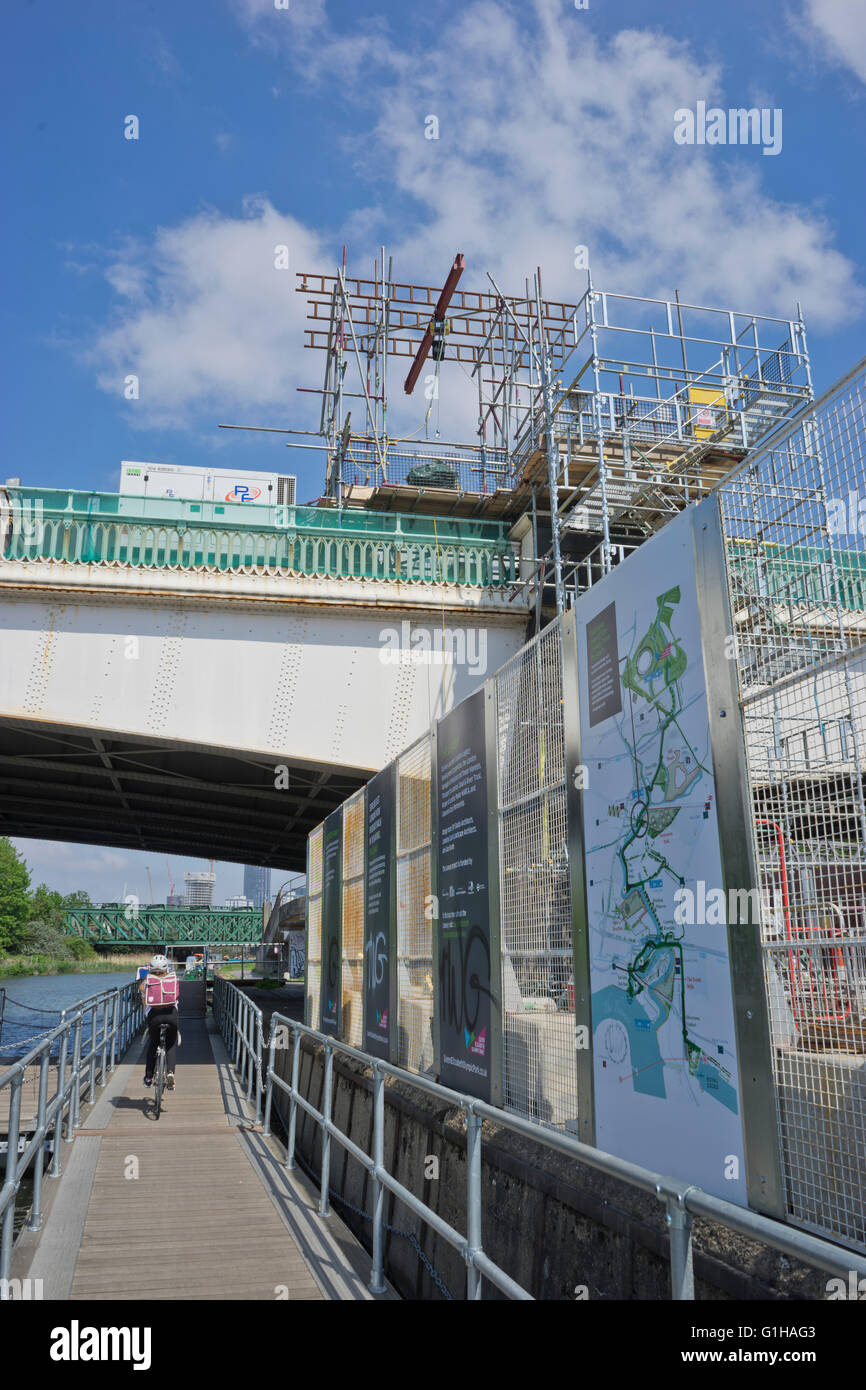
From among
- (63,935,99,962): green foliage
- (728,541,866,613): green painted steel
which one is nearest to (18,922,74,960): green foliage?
(63,935,99,962): green foliage

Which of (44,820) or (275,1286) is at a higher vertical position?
(44,820)

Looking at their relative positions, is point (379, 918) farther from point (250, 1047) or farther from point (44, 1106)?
point (250, 1047)

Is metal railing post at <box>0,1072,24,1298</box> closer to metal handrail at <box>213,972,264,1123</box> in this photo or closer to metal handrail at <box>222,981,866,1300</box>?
metal handrail at <box>222,981,866,1300</box>

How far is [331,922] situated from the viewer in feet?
42.1

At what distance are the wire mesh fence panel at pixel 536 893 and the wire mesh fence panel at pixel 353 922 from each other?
180 inches

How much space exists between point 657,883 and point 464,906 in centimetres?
275

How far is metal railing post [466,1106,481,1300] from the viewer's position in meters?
4.04

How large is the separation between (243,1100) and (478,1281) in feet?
34.4

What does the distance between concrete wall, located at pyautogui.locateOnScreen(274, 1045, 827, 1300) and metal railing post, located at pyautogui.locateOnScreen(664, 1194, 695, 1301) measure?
0.84 m

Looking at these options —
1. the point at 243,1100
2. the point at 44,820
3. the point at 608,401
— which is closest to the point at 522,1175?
the point at 243,1100

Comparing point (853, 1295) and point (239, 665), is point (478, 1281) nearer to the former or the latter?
point (853, 1295)

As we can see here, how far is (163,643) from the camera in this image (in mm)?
13945

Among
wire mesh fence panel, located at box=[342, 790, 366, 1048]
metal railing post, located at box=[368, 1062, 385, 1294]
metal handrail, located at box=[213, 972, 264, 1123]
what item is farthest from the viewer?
metal handrail, located at box=[213, 972, 264, 1123]

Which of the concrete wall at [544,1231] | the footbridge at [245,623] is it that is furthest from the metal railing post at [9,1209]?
the footbridge at [245,623]
